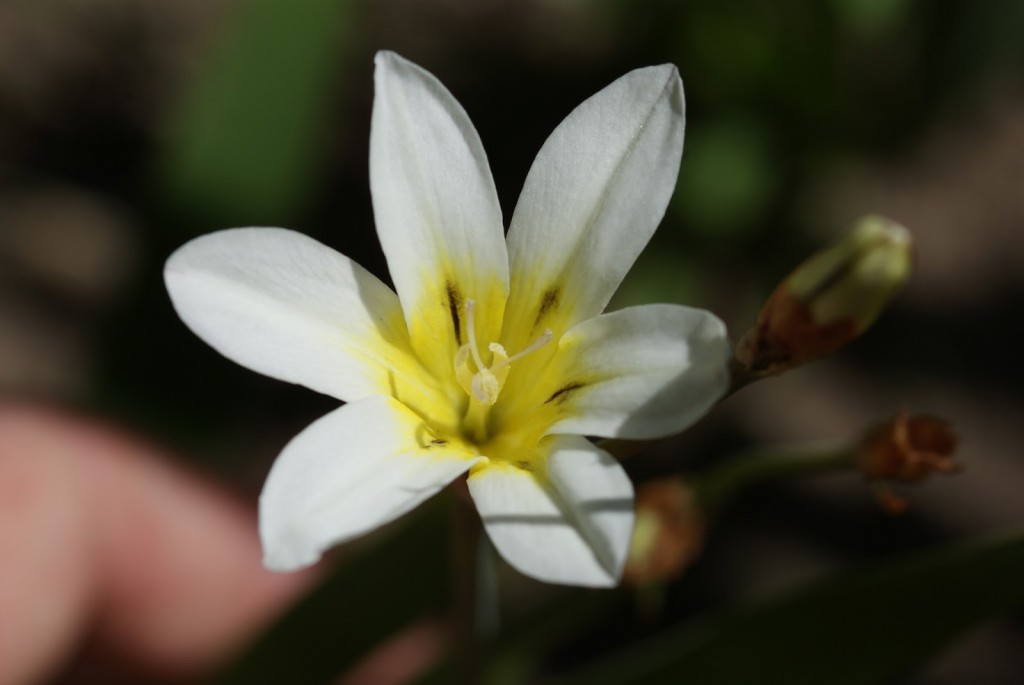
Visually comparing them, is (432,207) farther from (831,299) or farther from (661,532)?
(661,532)

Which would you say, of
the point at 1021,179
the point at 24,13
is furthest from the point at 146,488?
the point at 1021,179

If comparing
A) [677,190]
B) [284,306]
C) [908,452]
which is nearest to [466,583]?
[284,306]

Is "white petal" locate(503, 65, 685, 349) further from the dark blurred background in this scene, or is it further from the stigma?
the dark blurred background

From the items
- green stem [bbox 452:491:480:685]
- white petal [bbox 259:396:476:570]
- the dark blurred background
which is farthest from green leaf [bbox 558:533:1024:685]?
the dark blurred background

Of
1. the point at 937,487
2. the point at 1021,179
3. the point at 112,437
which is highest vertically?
the point at 1021,179

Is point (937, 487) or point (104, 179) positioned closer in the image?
point (937, 487)

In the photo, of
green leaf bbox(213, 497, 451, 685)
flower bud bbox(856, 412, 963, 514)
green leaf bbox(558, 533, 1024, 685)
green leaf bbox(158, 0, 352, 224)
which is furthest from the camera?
green leaf bbox(158, 0, 352, 224)

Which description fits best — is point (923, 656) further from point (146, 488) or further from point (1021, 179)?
point (1021, 179)

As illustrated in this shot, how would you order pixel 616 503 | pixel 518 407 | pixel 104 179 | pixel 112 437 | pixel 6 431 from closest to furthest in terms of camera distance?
pixel 616 503
pixel 518 407
pixel 6 431
pixel 112 437
pixel 104 179
